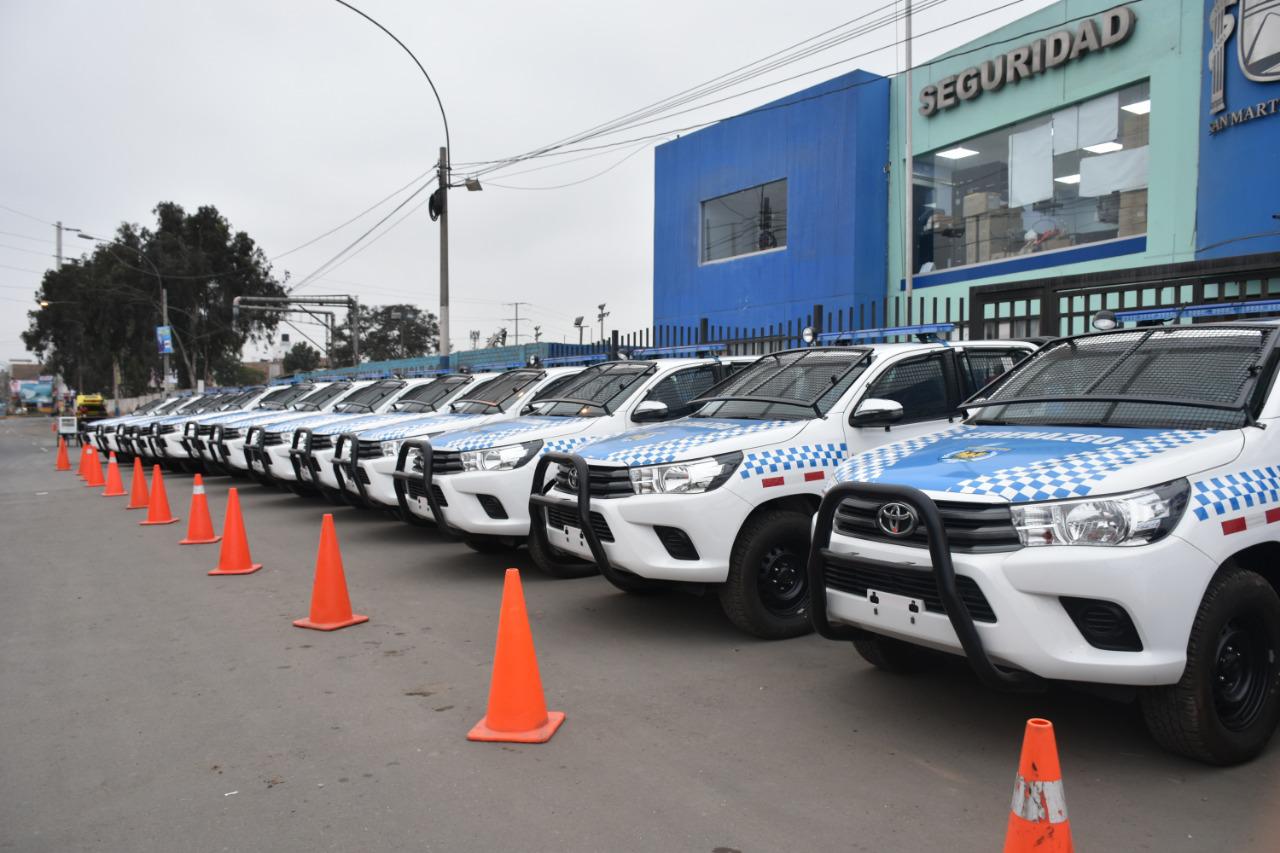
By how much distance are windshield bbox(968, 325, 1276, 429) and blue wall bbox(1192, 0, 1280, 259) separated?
837cm

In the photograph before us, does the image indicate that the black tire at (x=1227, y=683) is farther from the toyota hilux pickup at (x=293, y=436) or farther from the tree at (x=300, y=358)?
the tree at (x=300, y=358)

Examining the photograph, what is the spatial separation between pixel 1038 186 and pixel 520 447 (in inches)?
517

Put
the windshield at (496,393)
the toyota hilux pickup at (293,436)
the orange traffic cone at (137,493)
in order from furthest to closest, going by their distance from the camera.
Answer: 1. the orange traffic cone at (137,493)
2. the toyota hilux pickup at (293,436)
3. the windshield at (496,393)

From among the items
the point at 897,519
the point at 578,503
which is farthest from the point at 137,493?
the point at 897,519

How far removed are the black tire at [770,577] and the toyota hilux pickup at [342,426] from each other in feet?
19.1

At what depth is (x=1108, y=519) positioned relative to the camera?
349 centimetres

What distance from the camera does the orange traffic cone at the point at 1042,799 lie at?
2422 millimetres

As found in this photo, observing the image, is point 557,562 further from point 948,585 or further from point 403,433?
point 403,433

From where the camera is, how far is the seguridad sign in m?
14.8

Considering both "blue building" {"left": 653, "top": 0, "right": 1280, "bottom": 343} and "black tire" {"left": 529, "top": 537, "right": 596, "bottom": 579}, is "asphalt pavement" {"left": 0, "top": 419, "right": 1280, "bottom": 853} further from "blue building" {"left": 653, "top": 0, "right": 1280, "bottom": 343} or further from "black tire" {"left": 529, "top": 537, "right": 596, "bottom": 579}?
"blue building" {"left": 653, "top": 0, "right": 1280, "bottom": 343}

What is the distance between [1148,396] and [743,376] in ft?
10.6


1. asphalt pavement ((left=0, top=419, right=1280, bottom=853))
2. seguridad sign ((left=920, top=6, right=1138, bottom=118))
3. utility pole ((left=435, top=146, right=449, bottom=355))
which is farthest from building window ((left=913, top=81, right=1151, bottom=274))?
asphalt pavement ((left=0, top=419, right=1280, bottom=853))

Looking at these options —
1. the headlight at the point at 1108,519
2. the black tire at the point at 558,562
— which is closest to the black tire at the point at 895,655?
the headlight at the point at 1108,519

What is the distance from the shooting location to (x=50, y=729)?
453cm
